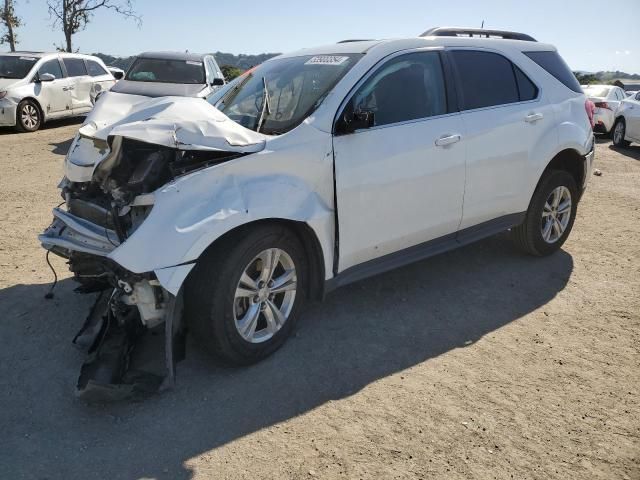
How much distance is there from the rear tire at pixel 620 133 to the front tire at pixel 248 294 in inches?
506

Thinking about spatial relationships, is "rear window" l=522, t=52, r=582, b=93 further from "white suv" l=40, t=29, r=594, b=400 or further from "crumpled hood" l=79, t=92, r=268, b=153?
"crumpled hood" l=79, t=92, r=268, b=153

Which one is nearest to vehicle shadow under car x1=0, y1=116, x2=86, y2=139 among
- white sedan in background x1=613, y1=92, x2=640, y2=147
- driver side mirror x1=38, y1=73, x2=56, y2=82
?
driver side mirror x1=38, y1=73, x2=56, y2=82

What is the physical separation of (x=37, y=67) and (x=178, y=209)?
39.5 feet

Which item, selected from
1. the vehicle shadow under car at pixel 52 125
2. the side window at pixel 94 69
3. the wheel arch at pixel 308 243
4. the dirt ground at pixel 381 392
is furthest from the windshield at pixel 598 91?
the wheel arch at pixel 308 243

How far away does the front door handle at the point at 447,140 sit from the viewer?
418cm

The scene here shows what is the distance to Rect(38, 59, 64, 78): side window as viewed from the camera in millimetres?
13133

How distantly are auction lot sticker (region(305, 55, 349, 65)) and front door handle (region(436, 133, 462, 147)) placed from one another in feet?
2.94

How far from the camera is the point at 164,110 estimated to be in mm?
Answer: 3502

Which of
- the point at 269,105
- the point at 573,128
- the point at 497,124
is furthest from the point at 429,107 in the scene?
the point at 573,128

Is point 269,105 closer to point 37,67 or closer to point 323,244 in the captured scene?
point 323,244

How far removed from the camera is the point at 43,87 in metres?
13.0

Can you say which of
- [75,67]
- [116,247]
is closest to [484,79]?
[116,247]

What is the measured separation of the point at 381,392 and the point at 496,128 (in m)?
2.41

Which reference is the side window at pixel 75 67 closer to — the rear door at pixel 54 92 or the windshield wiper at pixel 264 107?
the rear door at pixel 54 92
